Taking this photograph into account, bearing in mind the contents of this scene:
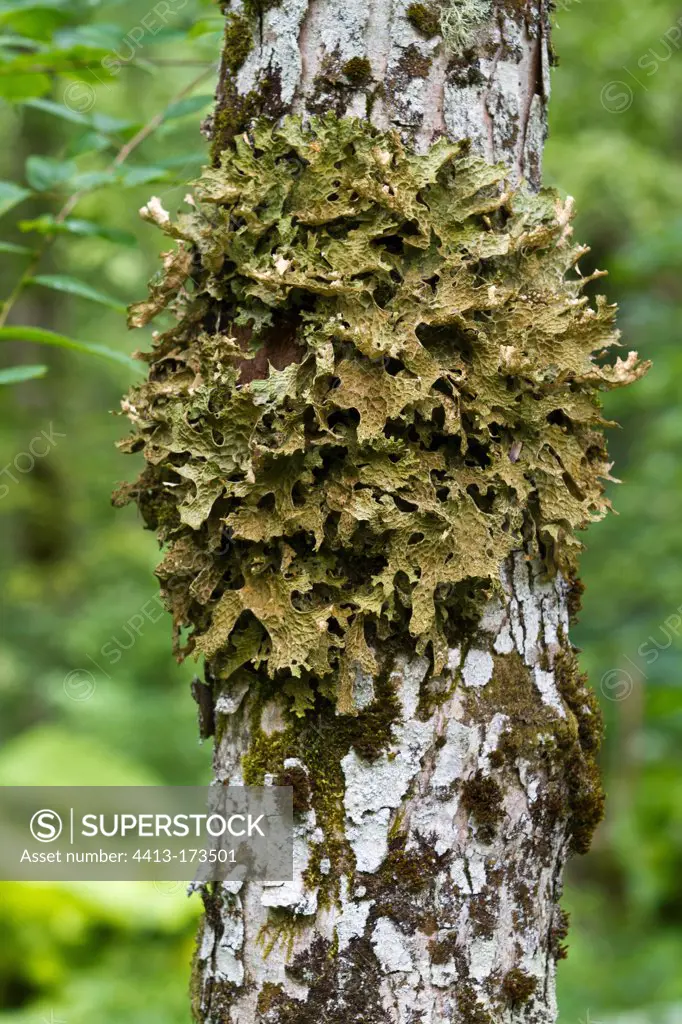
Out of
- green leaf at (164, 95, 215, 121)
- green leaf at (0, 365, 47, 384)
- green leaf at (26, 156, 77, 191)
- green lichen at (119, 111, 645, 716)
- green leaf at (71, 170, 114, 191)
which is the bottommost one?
green lichen at (119, 111, 645, 716)

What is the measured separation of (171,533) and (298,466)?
245 mm

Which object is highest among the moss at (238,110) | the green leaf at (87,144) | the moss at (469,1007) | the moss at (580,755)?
the green leaf at (87,144)

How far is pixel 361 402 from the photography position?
1.30m

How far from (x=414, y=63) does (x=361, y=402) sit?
537 millimetres

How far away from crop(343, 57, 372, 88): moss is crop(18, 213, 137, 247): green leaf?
0.94m

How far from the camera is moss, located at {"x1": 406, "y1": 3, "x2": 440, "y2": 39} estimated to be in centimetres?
136

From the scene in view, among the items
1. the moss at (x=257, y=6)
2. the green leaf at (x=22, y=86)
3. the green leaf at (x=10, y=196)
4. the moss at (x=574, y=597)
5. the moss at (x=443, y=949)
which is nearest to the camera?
the moss at (x=443, y=949)

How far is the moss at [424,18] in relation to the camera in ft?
4.47

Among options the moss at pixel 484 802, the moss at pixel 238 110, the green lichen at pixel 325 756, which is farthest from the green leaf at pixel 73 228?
the moss at pixel 484 802

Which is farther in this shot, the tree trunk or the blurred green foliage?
the blurred green foliage

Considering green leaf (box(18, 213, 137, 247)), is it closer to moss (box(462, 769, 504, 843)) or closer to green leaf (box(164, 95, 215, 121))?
green leaf (box(164, 95, 215, 121))

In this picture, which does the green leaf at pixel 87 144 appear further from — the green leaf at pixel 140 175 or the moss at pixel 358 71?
the moss at pixel 358 71

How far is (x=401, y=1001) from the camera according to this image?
128 centimetres

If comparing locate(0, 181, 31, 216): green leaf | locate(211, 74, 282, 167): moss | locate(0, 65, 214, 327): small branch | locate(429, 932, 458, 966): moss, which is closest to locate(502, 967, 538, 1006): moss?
locate(429, 932, 458, 966): moss
